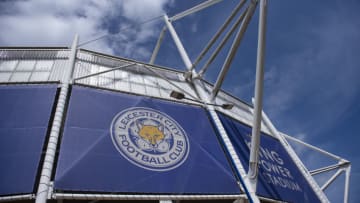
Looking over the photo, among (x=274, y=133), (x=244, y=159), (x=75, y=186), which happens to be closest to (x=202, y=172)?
(x=244, y=159)

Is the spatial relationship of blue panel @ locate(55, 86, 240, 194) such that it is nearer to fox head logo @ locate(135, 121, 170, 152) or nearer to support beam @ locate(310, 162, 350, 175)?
fox head logo @ locate(135, 121, 170, 152)

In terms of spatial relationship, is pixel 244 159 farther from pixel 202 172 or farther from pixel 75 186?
pixel 75 186

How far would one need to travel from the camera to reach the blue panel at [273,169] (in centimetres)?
1280

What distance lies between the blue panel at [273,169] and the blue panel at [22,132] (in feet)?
28.7

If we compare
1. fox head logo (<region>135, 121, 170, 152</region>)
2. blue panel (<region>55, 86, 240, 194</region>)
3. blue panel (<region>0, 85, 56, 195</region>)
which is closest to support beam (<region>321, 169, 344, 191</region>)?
blue panel (<region>55, 86, 240, 194</region>)

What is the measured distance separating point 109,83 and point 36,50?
498 centimetres

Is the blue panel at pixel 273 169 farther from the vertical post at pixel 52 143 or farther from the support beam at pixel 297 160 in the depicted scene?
the vertical post at pixel 52 143

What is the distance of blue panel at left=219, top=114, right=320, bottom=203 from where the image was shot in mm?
12797

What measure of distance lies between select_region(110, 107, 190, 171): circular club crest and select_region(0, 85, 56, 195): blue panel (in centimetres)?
279

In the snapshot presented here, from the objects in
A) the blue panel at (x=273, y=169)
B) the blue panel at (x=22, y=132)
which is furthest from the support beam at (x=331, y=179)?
the blue panel at (x=22, y=132)

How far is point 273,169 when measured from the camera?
1418 cm

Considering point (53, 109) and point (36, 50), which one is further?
point (36, 50)

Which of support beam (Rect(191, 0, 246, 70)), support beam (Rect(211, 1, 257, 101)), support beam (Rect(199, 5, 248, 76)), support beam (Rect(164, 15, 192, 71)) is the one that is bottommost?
support beam (Rect(211, 1, 257, 101))

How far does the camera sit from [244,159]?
13273 millimetres
